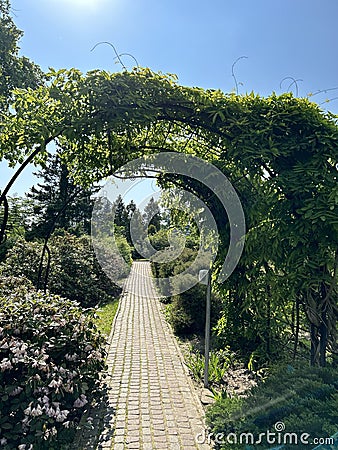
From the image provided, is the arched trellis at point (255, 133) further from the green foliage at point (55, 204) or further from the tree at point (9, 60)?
the green foliage at point (55, 204)

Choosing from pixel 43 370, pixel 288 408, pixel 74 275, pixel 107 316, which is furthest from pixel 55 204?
pixel 288 408

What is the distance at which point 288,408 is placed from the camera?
2.27 m

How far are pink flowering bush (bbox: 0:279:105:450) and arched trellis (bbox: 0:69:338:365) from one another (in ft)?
3.52

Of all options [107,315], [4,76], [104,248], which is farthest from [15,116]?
[4,76]

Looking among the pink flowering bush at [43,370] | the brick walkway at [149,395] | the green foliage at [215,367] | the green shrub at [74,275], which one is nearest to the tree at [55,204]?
the green shrub at [74,275]

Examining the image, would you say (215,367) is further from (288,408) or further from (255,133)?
(255,133)

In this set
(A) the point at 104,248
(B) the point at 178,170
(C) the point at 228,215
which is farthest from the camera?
(A) the point at 104,248

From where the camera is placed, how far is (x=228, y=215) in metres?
Result: 4.13

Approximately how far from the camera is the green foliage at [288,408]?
6.71ft

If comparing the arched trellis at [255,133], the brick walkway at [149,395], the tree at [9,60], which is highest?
the tree at [9,60]

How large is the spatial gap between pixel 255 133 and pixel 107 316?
17.6 ft

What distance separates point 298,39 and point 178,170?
220 cm

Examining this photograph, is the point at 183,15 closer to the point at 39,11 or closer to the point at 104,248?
the point at 39,11

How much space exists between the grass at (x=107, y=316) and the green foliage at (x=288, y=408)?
296cm
